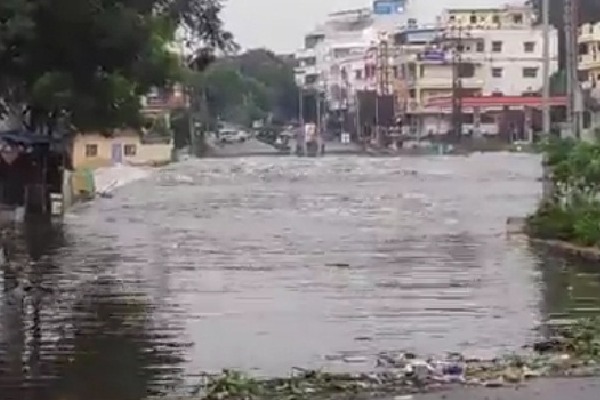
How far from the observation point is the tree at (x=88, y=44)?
1204 cm

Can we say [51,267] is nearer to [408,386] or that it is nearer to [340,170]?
[408,386]

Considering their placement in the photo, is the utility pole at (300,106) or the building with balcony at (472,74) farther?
the utility pole at (300,106)

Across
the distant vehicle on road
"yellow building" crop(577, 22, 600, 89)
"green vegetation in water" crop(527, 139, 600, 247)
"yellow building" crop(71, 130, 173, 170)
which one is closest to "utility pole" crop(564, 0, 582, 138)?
"green vegetation in water" crop(527, 139, 600, 247)

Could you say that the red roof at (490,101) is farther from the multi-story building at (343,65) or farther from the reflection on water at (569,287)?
the reflection on water at (569,287)

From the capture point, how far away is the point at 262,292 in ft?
63.8

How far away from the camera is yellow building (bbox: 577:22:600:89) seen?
113312mm

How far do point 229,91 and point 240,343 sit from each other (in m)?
132

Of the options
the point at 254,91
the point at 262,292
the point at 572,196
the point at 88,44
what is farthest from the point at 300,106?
the point at 88,44

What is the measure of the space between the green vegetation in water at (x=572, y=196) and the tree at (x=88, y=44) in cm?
1189

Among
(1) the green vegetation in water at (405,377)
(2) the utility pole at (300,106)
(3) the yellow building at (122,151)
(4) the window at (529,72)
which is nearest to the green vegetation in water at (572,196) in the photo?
(1) the green vegetation in water at (405,377)

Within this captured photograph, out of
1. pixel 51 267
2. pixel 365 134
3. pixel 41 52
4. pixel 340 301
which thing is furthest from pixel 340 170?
pixel 365 134

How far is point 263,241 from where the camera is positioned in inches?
1138

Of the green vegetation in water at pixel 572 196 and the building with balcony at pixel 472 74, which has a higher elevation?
the building with balcony at pixel 472 74

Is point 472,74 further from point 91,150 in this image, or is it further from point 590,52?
point 91,150
